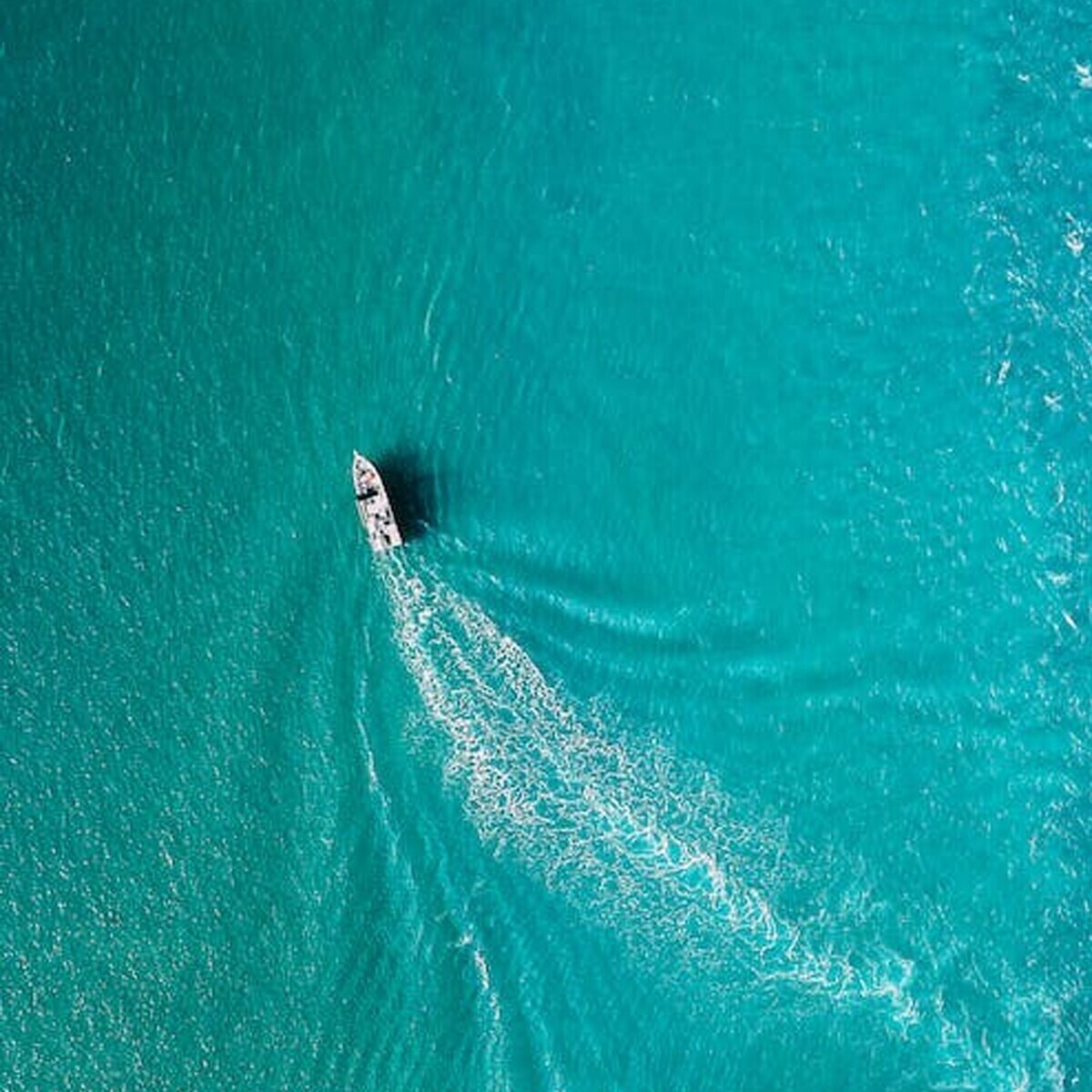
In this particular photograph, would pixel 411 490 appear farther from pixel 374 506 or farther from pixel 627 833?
pixel 627 833

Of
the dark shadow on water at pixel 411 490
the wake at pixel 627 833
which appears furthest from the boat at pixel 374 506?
the wake at pixel 627 833

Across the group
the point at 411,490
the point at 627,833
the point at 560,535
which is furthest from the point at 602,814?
the point at 411,490

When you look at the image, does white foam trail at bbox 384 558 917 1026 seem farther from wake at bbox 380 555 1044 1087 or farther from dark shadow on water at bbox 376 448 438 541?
dark shadow on water at bbox 376 448 438 541

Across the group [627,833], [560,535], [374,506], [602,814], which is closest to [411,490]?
[374,506]

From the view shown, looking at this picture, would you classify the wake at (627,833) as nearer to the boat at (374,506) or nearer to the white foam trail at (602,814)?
the white foam trail at (602,814)

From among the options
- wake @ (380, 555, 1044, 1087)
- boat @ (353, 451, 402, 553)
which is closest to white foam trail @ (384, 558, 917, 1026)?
wake @ (380, 555, 1044, 1087)

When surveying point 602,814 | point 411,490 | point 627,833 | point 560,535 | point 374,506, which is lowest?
point 627,833

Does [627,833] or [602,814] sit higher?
[602,814]
